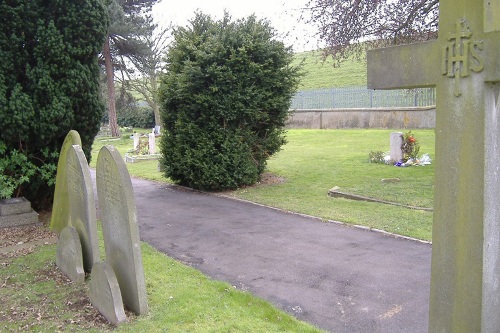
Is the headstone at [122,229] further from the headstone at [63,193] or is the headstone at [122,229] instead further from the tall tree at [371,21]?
the tall tree at [371,21]

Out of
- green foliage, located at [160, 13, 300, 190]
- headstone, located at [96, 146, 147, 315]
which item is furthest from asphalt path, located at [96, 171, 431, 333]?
green foliage, located at [160, 13, 300, 190]

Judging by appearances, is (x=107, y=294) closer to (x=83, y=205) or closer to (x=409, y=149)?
(x=83, y=205)

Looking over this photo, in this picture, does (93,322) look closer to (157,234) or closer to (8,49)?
(157,234)

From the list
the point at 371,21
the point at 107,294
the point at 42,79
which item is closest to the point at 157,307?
the point at 107,294

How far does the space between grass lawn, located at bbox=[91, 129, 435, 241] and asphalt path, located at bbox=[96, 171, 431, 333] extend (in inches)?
26.2

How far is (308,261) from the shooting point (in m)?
6.38

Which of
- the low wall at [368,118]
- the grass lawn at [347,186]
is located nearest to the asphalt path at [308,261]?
the grass lawn at [347,186]

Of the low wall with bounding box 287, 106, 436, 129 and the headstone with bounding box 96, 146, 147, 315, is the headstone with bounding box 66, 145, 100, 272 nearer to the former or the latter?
the headstone with bounding box 96, 146, 147, 315

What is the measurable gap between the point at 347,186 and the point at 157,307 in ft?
25.7

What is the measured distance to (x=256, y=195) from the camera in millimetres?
11312

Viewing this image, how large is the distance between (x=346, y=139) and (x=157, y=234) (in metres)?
16.1

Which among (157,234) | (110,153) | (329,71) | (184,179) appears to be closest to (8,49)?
(157,234)

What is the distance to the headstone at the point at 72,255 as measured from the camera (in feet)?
17.8

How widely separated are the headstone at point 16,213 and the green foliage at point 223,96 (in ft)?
15.1
